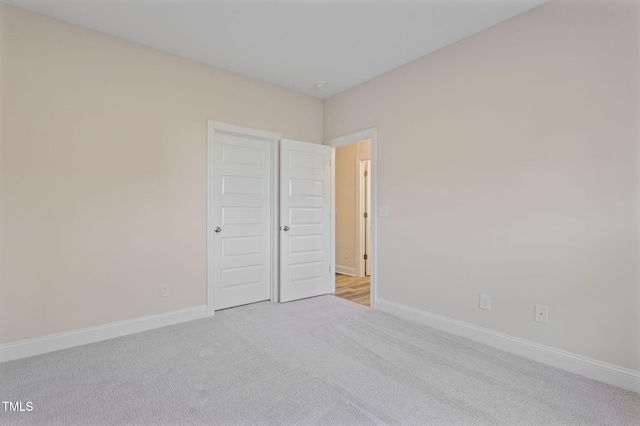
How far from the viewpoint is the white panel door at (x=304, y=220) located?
3.81m

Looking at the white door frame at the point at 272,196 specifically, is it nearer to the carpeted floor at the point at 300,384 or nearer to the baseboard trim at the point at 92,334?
the baseboard trim at the point at 92,334

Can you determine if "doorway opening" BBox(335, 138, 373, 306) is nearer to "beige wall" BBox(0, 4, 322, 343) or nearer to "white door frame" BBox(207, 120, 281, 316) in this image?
"white door frame" BBox(207, 120, 281, 316)

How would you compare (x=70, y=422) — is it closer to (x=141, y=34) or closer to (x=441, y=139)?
(x=141, y=34)

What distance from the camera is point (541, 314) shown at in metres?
2.29

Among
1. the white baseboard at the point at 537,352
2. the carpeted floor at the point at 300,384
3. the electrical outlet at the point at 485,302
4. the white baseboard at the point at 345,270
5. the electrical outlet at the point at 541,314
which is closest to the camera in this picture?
the carpeted floor at the point at 300,384

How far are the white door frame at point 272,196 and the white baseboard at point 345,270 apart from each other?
6.61ft

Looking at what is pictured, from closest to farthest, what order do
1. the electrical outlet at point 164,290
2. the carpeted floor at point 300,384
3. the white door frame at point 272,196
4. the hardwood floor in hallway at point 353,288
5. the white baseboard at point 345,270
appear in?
the carpeted floor at point 300,384
the electrical outlet at point 164,290
the white door frame at point 272,196
the hardwood floor in hallway at point 353,288
the white baseboard at point 345,270

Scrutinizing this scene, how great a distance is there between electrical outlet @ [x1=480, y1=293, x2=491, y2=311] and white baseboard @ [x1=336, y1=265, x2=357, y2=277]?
2.93 meters

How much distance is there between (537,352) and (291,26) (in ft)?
10.8

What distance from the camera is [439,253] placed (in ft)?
9.64

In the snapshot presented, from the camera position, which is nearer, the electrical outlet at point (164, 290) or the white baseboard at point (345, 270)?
the electrical outlet at point (164, 290)

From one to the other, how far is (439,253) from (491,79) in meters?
1.61

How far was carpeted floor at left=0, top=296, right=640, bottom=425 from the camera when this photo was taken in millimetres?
1665

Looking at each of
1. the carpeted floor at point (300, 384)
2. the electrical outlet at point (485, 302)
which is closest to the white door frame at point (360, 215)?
the carpeted floor at point (300, 384)
